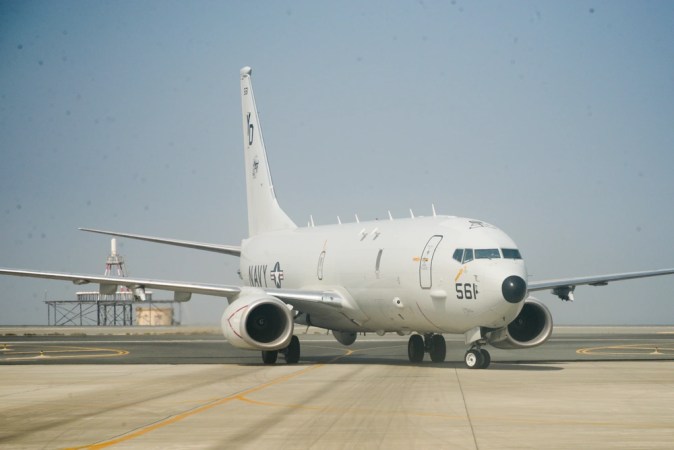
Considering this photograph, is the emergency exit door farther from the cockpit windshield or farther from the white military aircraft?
the cockpit windshield

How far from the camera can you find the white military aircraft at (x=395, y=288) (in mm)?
25609

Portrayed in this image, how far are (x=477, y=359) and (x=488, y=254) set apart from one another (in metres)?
2.73

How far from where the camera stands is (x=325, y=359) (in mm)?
33188

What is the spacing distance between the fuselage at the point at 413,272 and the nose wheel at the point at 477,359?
0.65m

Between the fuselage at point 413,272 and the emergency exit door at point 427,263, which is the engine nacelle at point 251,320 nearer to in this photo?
the fuselage at point 413,272

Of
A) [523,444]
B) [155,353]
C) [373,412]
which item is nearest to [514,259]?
[373,412]

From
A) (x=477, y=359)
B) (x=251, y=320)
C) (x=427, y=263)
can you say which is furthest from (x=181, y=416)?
(x=251, y=320)

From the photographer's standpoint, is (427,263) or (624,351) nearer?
(427,263)

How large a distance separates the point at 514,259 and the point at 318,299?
7148 millimetres

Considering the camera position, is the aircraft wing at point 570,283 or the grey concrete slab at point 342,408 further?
the aircraft wing at point 570,283

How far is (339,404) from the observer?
17.2 metres

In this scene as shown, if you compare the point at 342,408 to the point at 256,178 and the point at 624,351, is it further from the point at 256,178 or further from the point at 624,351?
the point at 256,178

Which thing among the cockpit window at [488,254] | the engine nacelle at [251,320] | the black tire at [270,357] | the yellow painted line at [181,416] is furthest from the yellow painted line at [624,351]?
the yellow painted line at [181,416]

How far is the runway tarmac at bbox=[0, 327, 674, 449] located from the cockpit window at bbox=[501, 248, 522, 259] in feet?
9.51
